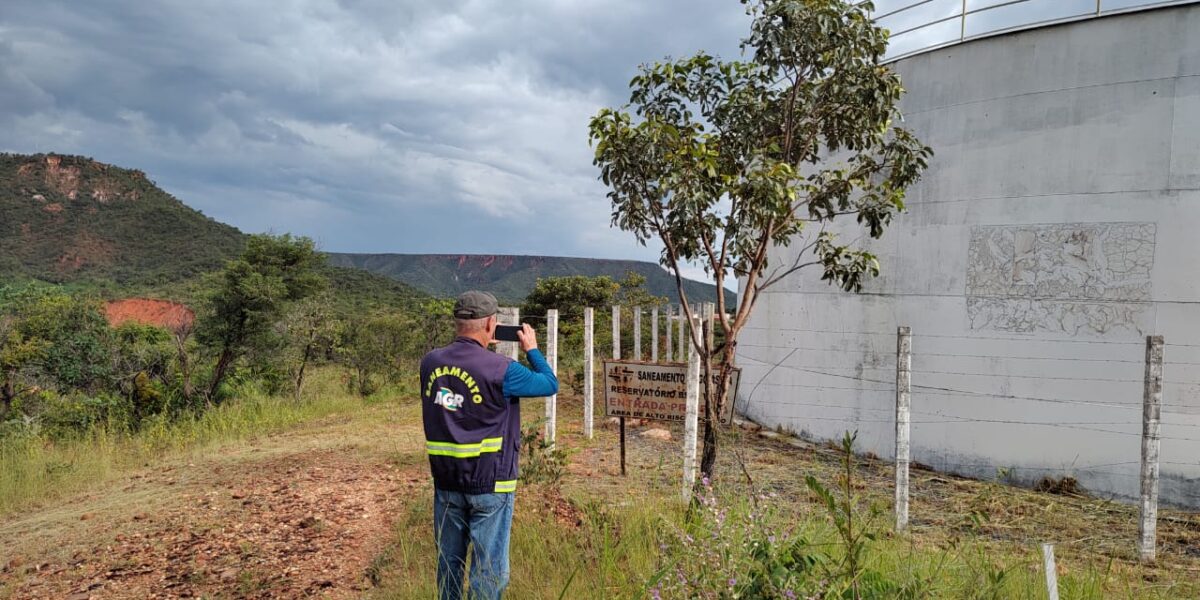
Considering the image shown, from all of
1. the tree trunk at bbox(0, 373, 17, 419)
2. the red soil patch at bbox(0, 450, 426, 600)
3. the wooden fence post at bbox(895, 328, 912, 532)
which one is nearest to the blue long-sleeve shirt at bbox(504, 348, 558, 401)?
the red soil patch at bbox(0, 450, 426, 600)

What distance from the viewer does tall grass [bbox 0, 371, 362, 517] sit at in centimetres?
671

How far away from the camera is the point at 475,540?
9.51 feet

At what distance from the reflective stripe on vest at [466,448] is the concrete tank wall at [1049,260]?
6388mm

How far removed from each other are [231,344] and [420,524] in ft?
31.4

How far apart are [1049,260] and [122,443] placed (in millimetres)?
11668

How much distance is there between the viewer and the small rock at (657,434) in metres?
8.87

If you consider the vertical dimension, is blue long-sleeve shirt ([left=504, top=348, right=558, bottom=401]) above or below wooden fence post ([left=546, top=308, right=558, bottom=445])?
above

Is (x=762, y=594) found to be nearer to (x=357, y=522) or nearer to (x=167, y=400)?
(x=357, y=522)

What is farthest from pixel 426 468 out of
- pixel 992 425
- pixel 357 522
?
pixel 992 425

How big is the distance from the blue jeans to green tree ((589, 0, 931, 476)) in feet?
5.84

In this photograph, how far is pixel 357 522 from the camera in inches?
185

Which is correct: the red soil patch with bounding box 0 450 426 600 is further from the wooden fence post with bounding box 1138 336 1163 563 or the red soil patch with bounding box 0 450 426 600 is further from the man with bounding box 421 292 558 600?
the wooden fence post with bounding box 1138 336 1163 563

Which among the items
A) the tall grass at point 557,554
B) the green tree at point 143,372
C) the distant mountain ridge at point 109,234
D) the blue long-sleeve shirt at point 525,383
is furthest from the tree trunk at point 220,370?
the distant mountain ridge at point 109,234

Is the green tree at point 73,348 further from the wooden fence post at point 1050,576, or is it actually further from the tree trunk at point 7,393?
the wooden fence post at point 1050,576
